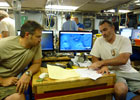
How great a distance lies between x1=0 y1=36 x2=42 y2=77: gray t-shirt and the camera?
4.04 ft

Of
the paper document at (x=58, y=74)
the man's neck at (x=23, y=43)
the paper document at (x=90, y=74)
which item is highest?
the man's neck at (x=23, y=43)

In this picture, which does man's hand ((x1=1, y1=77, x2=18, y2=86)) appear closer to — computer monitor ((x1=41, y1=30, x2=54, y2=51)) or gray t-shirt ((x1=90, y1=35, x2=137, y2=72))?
computer monitor ((x1=41, y1=30, x2=54, y2=51))

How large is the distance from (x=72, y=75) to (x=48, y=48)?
0.82 meters

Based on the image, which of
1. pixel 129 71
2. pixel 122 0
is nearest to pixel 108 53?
pixel 129 71

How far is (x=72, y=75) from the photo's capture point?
1.22 meters

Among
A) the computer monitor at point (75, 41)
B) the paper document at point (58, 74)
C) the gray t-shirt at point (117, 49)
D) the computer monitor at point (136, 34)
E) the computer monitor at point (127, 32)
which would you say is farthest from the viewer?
the computer monitor at point (127, 32)

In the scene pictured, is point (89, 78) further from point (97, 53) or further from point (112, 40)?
point (112, 40)

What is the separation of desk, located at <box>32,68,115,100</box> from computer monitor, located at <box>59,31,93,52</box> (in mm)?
682

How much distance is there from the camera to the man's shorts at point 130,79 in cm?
141

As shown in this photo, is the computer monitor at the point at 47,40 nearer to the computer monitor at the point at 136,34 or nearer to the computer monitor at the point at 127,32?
the computer monitor at the point at 136,34

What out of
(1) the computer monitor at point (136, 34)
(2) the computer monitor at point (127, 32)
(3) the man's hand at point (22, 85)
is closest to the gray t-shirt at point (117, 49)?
(3) the man's hand at point (22, 85)

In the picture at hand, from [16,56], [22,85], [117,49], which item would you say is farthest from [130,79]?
→ [16,56]

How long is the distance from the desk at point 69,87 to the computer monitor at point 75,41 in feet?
2.24

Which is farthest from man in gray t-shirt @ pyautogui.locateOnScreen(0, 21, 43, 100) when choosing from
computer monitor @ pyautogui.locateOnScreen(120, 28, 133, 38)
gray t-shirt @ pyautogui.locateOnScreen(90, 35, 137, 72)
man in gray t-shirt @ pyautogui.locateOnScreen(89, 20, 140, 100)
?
computer monitor @ pyautogui.locateOnScreen(120, 28, 133, 38)
